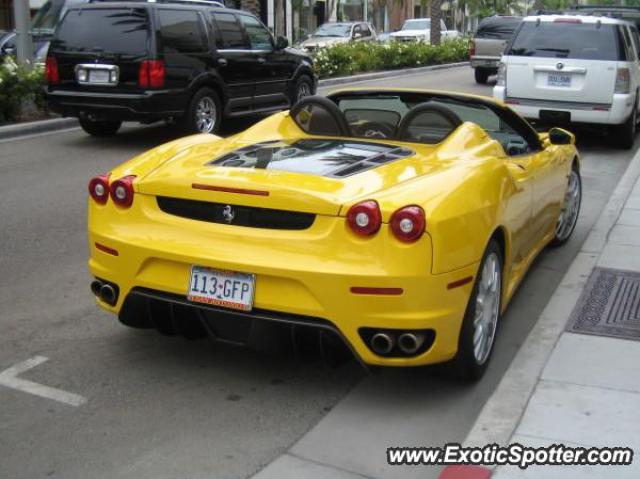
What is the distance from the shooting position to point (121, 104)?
1166 centimetres

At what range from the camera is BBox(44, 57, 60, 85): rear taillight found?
12.1 metres

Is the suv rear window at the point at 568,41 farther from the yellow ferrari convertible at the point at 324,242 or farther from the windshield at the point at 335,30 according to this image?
the windshield at the point at 335,30

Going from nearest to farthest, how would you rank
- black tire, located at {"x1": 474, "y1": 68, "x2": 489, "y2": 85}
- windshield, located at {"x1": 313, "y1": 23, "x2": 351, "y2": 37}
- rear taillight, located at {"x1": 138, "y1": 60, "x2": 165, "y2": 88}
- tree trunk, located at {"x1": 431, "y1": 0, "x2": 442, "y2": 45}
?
1. rear taillight, located at {"x1": 138, "y1": 60, "x2": 165, "y2": 88}
2. black tire, located at {"x1": 474, "y1": 68, "x2": 489, "y2": 85}
3. windshield, located at {"x1": 313, "y1": 23, "x2": 351, "y2": 37}
4. tree trunk, located at {"x1": 431, "y1": 0, "x2": 442, "y2": 45}

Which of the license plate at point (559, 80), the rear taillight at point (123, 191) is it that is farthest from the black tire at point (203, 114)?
the rear taillight at point (123, 191)

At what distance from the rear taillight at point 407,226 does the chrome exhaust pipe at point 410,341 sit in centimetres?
43

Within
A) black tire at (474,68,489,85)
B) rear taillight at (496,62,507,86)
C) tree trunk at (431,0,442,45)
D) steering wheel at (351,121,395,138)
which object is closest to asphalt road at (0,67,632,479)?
steering wheel at (351,121,395,138)

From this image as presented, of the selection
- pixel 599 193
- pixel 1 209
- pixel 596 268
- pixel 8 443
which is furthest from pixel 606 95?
pixel 8 443

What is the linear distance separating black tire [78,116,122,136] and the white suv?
559cm

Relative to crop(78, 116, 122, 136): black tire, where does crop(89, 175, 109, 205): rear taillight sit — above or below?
above

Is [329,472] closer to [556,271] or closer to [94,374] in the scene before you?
[94,374]

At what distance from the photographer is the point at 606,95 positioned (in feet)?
39.3

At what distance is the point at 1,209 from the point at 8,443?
4.93 meters

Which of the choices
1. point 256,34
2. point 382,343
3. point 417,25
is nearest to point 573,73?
point 256,34

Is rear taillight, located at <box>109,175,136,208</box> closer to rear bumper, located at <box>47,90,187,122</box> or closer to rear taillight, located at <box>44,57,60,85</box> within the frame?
rear bumper, located at <box>47,90,187,122</box>
